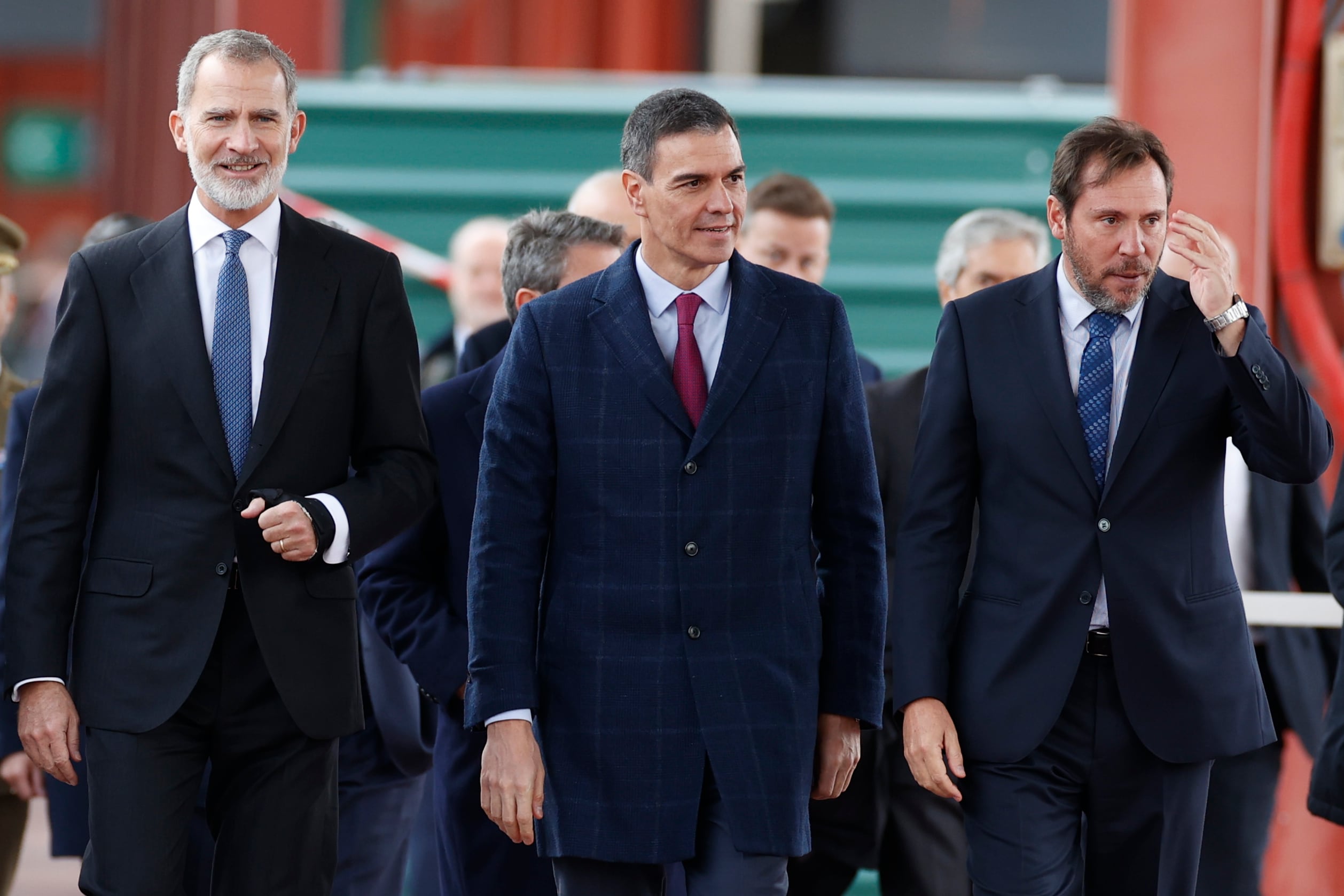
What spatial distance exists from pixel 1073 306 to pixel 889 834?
4.43 feet

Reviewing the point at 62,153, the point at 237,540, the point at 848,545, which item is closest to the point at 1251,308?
the point at 848,545

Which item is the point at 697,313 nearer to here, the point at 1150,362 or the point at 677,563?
the point at 677,563

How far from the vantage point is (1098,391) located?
251 cm

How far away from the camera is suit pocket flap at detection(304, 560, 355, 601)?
2.50m

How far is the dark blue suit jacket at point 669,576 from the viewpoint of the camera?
2.32 m

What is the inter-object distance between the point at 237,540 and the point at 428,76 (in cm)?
342

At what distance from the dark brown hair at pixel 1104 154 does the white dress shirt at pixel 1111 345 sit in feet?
0.43

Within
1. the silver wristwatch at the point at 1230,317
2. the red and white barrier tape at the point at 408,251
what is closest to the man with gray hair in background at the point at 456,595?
the silver wristwatch at the point at 1230,317

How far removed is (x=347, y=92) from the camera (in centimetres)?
551

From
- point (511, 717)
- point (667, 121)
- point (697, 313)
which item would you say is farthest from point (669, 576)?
point (667, 121)

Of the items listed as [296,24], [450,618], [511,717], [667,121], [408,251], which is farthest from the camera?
[296,24]

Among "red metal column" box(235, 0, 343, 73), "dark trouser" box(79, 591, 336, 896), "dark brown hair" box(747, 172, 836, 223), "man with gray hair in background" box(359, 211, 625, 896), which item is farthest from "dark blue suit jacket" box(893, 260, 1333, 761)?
"red metal column" box(235, 0, 343, 73)

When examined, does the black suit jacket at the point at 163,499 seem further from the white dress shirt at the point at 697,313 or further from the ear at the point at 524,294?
the ear at the point at 524,294

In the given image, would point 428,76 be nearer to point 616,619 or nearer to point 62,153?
point 616,619
